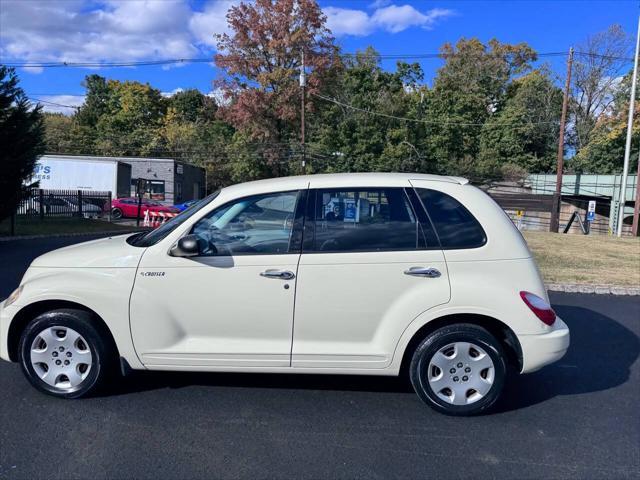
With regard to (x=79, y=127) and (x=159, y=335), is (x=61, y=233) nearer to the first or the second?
(x=159, y=335)

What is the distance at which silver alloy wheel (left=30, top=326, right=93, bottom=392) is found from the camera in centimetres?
387

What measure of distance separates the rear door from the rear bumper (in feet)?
2.33

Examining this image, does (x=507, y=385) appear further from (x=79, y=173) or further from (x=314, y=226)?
(x=79, y=173)

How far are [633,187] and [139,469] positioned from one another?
46.8 m

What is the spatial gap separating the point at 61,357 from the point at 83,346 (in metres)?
0.19

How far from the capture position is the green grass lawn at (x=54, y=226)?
1775 cm

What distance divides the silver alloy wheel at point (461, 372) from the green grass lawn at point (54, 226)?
16.5 meters

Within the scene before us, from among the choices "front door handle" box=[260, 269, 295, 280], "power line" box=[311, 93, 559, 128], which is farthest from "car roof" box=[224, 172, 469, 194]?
"power line" box=[311, 93, 559, 128]

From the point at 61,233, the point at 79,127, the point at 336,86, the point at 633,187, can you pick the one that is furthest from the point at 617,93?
the point at 79,127

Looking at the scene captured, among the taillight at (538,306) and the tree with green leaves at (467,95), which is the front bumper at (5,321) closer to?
the taillight at (538,306)

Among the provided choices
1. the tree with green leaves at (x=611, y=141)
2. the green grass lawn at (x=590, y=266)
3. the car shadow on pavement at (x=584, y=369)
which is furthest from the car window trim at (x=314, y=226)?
the tree with green leaves at (x=611, y=141)

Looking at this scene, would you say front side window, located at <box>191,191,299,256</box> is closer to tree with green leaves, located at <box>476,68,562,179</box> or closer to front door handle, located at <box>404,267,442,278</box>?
front door handle, located at <box>404,267,442,278</box>

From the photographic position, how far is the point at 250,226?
397cm

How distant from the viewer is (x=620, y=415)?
397 centimetres
